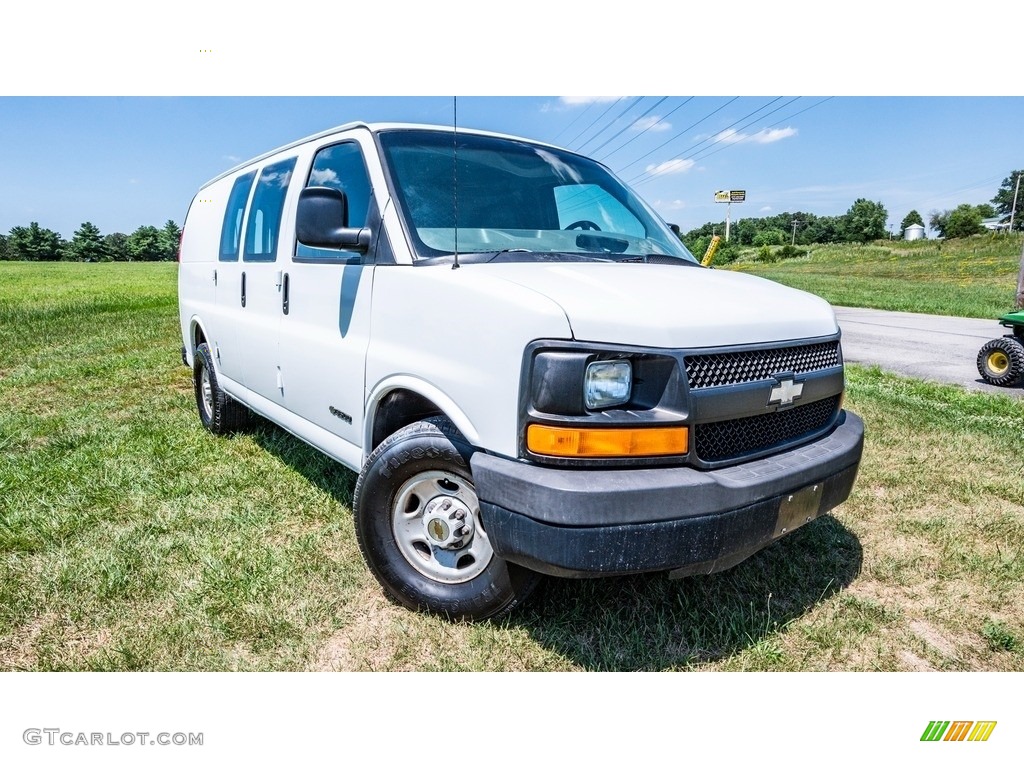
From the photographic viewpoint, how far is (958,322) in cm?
1428

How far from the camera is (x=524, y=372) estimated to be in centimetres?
214

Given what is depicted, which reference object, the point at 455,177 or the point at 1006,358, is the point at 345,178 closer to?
the point at 455,177

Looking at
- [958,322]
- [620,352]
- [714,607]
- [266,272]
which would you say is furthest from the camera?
[958,322]

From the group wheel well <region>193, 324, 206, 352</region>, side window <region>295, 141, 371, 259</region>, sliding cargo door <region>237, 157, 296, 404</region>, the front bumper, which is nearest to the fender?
the front bumper

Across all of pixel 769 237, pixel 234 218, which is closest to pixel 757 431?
pixel 234 218

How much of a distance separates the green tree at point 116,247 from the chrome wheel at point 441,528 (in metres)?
16.0

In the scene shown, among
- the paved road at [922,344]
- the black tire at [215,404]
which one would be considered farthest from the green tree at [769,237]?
the black tire at [215,404]

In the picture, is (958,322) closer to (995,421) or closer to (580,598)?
(995,421)

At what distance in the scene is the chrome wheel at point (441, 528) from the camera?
2551mm

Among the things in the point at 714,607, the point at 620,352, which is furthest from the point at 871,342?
the point at 620,352

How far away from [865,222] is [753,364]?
4976 cm

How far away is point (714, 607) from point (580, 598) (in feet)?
1.86

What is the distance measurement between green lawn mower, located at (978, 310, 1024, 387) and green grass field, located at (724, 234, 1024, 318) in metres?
9.85

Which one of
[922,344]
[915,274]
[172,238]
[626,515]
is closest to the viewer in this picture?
[626,515]
